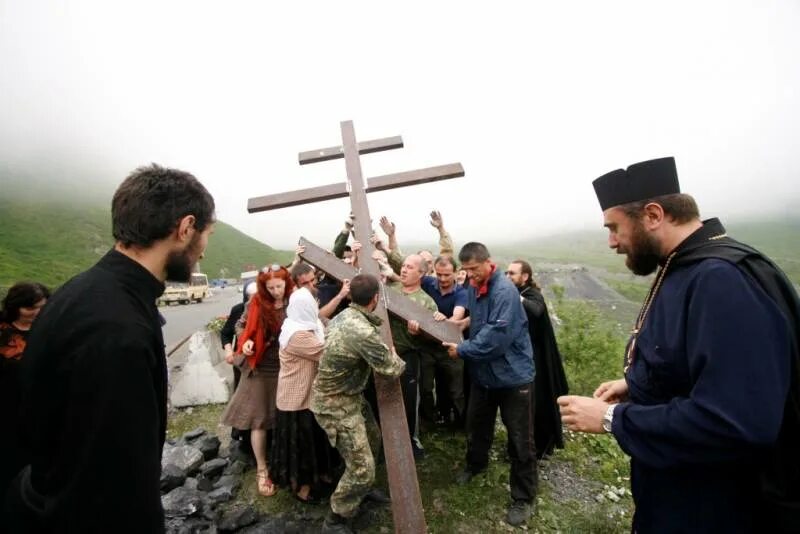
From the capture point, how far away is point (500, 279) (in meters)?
4.03

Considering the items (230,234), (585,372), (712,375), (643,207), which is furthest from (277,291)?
(230,234)

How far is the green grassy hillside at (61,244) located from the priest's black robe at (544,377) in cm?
5075

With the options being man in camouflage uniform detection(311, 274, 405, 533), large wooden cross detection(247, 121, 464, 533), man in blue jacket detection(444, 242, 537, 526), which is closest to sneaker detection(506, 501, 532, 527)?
man in blue jacket detection(444, 242, 537, 526)

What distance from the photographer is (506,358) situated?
3941mm

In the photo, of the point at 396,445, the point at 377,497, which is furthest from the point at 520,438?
the point at 377,497

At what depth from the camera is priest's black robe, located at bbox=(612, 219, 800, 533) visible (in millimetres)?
1478

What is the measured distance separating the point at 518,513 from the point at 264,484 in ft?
8.40

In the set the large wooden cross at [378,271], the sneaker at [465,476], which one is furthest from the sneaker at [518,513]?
the large wooden cross at [378,271]

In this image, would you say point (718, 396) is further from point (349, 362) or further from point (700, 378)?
point (349, 362)

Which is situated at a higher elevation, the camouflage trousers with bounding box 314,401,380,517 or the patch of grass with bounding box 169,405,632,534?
the camouflage trousers with bounding box 314,401,380,517

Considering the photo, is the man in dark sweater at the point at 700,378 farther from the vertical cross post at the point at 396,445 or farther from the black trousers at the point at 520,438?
the black trousers at the point at 520,438

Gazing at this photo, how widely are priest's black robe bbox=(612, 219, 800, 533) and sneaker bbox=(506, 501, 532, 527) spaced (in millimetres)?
2063

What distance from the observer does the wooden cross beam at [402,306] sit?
409cm

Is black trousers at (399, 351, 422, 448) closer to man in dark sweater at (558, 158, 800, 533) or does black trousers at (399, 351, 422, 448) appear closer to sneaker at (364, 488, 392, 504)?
sneaker at (364, 488, 392, 504)
